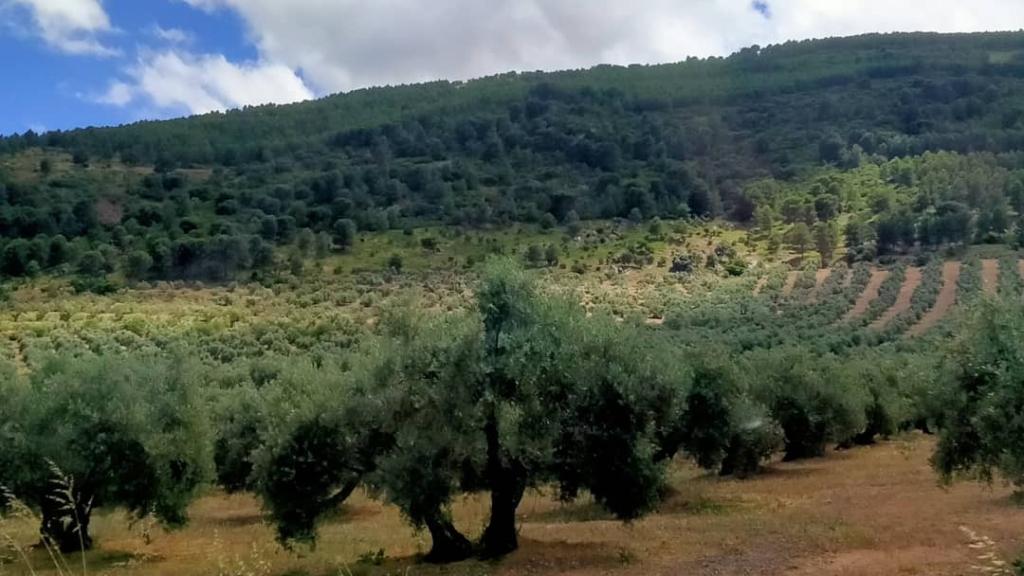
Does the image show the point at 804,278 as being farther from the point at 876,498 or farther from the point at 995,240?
the point at 876,498

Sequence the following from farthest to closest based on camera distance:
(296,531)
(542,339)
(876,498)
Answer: (876,498) → (296,531) → (542,339)

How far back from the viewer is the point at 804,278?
11362 cm

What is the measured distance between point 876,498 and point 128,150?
578 ft

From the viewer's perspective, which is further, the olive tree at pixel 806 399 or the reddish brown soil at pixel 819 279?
the reddish brown soil at pixel 819 279

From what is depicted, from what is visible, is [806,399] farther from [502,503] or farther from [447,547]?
[447,547]

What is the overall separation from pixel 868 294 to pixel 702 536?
272 feet

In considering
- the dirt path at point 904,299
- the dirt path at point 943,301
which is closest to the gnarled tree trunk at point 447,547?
the dirt path at point 943,301

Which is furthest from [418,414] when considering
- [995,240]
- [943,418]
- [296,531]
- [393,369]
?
[995,240]

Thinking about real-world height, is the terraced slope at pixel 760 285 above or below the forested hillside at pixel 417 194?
below

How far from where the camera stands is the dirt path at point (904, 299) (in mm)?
86812

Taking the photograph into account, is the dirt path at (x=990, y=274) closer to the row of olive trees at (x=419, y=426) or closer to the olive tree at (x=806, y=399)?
the olive tree at (x=806, y=399)

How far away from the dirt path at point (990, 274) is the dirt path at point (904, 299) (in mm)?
6799

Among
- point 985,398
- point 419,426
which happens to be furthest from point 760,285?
point 419,426

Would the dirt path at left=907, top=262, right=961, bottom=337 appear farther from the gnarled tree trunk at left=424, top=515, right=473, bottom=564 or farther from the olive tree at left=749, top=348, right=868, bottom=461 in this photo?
the gnarled tree trunk at left=424, top=515, right=473, bottom=564
